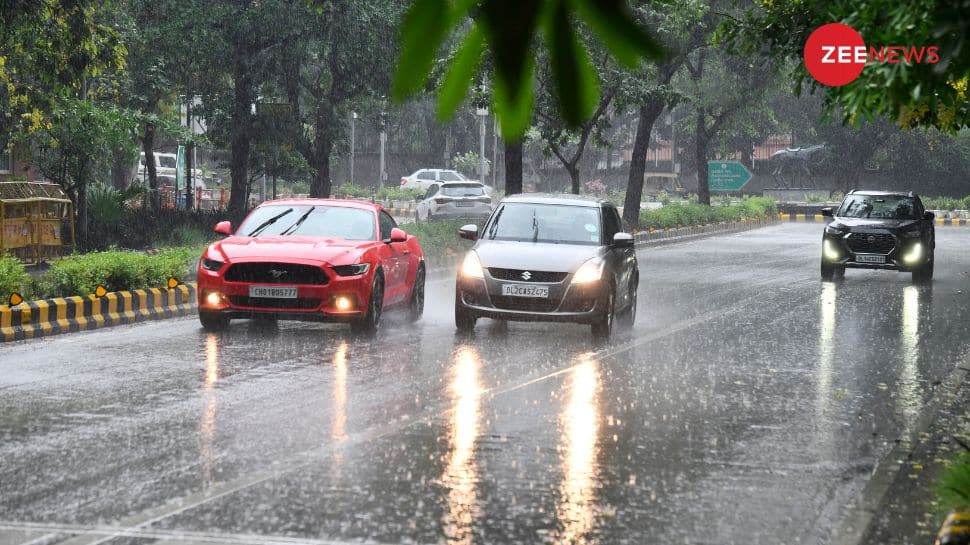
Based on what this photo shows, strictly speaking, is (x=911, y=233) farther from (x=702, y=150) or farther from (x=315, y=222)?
(x=702, y=150)

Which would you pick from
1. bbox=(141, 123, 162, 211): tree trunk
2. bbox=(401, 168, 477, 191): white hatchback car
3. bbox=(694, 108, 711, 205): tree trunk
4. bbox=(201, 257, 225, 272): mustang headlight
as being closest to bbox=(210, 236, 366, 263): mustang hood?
bbox=(201, 257, 225, 272): mustang headlight

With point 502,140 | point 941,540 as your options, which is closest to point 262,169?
point 941,540

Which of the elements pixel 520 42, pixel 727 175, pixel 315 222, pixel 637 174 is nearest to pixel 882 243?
pixel 315 222

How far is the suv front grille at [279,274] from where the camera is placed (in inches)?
593

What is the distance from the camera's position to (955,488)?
638 centimetres

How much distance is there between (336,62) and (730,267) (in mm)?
11164

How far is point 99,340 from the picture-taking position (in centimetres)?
1467

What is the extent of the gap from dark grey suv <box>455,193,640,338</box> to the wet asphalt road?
1.31ft

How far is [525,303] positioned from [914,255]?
12.1m

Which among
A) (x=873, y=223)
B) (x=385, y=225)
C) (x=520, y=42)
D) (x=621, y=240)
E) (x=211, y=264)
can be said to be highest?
(x=520, y=42)

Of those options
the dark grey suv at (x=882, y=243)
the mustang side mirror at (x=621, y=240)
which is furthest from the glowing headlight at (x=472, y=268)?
the dark grey suv at (x=882, y=243)

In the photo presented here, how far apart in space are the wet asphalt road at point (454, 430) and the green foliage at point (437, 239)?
10930mm

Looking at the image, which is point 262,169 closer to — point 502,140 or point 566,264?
point 566,264

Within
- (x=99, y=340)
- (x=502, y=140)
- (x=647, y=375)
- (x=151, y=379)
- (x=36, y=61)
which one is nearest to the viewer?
(x=502, y=140)
